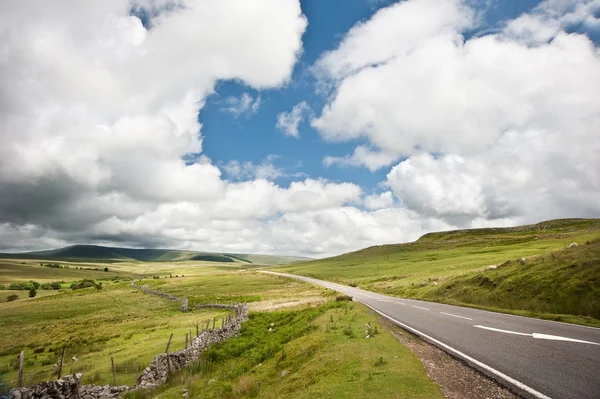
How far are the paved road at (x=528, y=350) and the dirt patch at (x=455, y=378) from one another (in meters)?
0.35

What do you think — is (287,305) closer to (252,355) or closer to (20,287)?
(252,355)

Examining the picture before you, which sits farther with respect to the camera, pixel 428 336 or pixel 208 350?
pixel 208 350

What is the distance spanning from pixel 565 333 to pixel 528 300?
1099 cm

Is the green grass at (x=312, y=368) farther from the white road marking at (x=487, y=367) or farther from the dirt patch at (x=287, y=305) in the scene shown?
the dirt patch at (x=287, y=305)

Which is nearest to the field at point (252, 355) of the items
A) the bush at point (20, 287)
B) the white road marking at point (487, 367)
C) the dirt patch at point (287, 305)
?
the white road marking at point (487, 367)

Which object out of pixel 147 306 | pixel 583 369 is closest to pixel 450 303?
pixel 583 369

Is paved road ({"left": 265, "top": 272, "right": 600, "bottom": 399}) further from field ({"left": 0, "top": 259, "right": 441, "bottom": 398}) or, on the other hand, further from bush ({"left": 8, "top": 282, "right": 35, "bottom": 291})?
bush ({"left": 8, "top": 282, "right": 35, "bottom": 291})

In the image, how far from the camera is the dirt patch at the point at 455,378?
8.99 meters

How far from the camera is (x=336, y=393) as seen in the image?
10930 mm

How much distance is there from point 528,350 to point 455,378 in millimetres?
4121

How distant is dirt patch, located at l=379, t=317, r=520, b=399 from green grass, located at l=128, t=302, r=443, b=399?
0.40 meters

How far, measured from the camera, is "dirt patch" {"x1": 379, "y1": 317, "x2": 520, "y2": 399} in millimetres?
8992

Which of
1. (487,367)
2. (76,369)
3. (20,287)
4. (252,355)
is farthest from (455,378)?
(20,287)

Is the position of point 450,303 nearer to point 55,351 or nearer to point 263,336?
point 263,336
